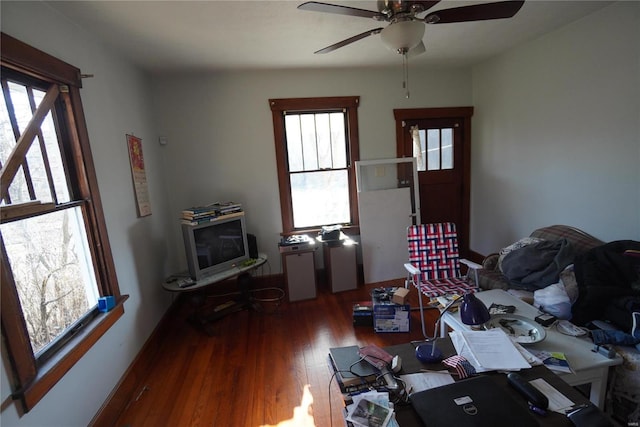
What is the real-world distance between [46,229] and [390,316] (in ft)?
7.85

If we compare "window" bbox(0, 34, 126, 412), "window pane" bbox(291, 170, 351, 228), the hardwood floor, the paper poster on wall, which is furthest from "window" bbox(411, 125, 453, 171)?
"window" bbox(0, 34, 126, 412)

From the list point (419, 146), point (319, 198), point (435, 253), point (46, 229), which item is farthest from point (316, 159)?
point (46, 229)

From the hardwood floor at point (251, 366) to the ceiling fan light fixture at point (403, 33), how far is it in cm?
207

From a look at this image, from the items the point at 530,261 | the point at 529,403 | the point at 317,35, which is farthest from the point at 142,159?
the point at 530,261

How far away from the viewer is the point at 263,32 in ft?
7.32

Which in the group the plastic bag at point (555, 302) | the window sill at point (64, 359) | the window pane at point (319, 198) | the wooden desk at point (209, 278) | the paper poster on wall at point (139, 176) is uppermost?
the paper poster on wall at point (139, 176)

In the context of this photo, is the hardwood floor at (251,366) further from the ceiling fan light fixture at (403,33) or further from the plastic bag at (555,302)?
the ceiling fan light fixture at (403,33)

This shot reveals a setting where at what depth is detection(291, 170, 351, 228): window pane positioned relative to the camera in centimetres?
354

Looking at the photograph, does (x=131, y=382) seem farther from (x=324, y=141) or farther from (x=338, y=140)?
(x=338, y=140)

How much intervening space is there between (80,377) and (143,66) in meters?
2.61

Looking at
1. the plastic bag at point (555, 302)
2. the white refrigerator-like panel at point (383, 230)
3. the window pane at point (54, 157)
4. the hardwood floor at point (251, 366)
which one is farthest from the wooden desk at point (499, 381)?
the white refrigerator-like panel at point (383, 230)

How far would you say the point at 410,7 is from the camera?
4.63 feet

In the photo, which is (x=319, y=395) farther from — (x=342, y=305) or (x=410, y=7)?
→ (x=410, y=7)

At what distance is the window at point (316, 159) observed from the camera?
338 centimetres
